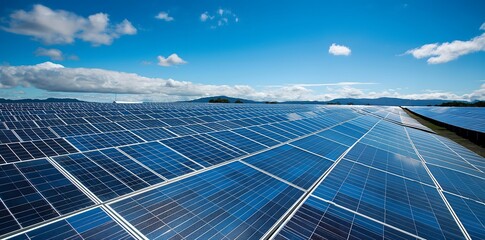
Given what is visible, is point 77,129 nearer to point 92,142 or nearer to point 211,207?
point 92,142

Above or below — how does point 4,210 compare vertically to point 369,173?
above

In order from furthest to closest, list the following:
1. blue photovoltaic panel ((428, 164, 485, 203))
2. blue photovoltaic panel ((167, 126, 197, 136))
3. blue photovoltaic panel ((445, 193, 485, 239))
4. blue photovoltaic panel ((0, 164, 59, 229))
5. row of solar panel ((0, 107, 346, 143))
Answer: blue photovoltaic panel ((167, 126, 197, 136)) → row of solar panel ((0, 107, 346, 143)) → blue photovoltaic panel ((428, 164, 485, 203)) → blue photovoltaic panel ((445, 193, 485, 239)) → blue photovoltaic panel ((0, 164, 59, 229))

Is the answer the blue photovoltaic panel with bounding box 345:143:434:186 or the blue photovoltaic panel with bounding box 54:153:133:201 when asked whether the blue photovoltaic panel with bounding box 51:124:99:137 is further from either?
the blue photovoltaic panel with bounding box 345:143:434:186

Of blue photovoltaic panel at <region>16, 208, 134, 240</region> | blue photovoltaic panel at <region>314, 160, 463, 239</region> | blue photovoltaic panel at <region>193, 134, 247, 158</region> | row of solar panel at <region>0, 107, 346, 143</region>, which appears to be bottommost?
blue photovoltaic panel at <region>314, 160, 463, 239</region>

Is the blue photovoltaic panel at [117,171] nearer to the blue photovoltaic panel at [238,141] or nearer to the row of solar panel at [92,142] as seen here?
the row of solar panel at [92,142]

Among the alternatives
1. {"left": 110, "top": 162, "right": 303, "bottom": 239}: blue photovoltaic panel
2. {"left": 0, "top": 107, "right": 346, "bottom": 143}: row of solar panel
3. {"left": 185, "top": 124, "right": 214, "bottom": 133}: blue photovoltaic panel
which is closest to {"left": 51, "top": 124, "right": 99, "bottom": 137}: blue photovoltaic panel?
{"left": 0, "top": 107, "right": 346, "bottom": 143}: row of solar panel

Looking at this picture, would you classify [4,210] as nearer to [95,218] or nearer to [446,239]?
[95,218]

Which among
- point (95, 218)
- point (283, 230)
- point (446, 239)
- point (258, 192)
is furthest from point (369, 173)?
point (95, 218)
